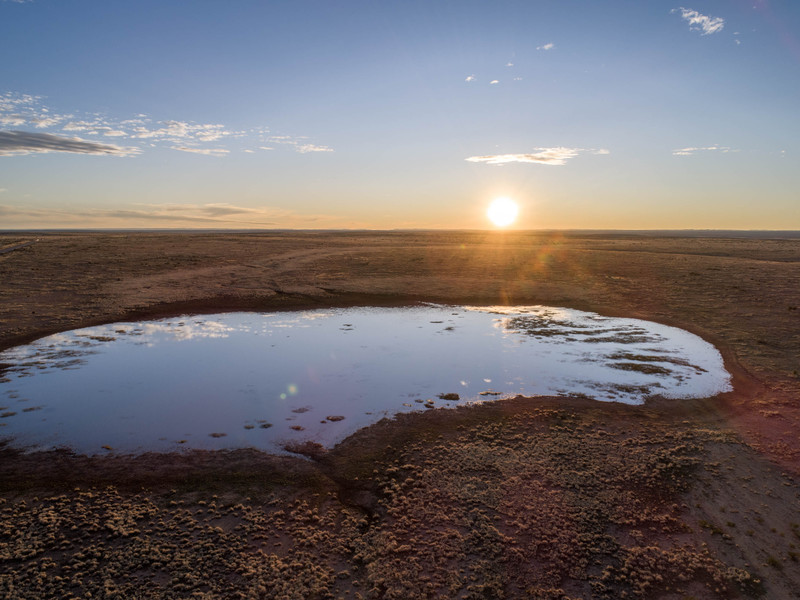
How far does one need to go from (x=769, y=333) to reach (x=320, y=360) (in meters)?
19.1

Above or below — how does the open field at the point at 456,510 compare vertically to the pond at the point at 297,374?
below

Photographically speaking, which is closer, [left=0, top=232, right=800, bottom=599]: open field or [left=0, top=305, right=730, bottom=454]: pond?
[left=0, top=232, right=800, bottom=599]: open field

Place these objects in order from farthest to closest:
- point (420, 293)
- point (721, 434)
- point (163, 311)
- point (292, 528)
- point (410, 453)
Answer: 1. point (420, 293)
2. point (163, 311)
3. point (721, 434)
4. point (410, 453)
5. point (292, 528)

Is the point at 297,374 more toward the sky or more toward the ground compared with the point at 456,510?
more toward the sky

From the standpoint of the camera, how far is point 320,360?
1628 cm

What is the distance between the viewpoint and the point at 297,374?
A: 48.7 ft

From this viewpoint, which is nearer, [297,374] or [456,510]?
[456,510]

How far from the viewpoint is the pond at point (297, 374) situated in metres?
11.0

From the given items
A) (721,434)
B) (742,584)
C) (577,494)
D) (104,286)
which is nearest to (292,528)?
(577,494)

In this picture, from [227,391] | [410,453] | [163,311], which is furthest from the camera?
[163,311]

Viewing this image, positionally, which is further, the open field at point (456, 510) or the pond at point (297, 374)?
the pond at point (297, 374)

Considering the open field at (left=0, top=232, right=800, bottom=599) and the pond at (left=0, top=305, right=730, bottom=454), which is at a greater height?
the pond at (left=0, top=305, right=730, bottom=454)

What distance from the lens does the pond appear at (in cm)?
1101

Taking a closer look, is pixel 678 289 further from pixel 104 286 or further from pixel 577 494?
pixel 104 286
